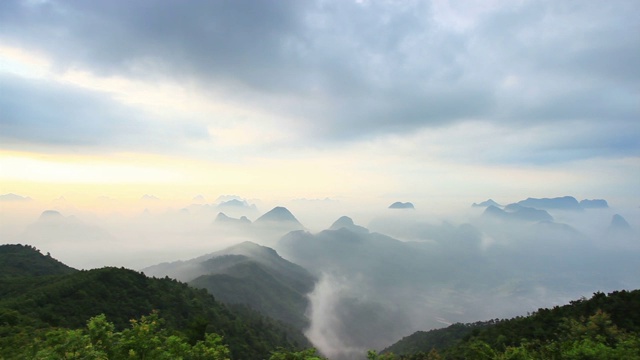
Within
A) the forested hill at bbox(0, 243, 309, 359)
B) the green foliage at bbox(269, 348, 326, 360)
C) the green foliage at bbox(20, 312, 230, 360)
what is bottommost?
the forested hill at bbox(0, 243, 309, 359)

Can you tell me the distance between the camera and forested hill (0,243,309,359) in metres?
59.8

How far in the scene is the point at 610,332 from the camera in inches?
1345

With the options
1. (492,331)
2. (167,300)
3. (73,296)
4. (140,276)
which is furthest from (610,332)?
(140,276)

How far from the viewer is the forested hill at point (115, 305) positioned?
59.8 metres

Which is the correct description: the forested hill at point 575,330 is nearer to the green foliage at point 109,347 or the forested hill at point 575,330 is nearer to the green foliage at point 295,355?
the green foliage at point 295,355

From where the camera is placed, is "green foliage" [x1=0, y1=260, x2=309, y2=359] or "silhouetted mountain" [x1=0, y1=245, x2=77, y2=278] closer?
"green foliage" [x1=0, y1=260, x2=309, y2=359]

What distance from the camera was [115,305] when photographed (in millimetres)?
84938

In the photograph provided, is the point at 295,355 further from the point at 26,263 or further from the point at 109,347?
Result: the point at 26,263

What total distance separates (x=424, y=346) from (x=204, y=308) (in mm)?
86751

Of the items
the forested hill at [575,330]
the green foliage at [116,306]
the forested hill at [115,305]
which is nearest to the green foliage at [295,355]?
the forested hill at [575,330]

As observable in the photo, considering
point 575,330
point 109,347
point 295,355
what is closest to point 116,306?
point 109,347

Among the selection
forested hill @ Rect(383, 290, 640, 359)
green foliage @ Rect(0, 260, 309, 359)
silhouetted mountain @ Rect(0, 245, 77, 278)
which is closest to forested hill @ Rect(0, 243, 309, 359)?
green foliage @ Rect(0, 260, 309, 359)

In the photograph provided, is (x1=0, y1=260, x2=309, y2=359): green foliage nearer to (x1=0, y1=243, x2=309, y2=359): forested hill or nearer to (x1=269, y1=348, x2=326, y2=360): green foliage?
(x1=0, y1=243, x2=309, y2=359): forested hill

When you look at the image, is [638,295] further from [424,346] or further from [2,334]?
[424,346]
